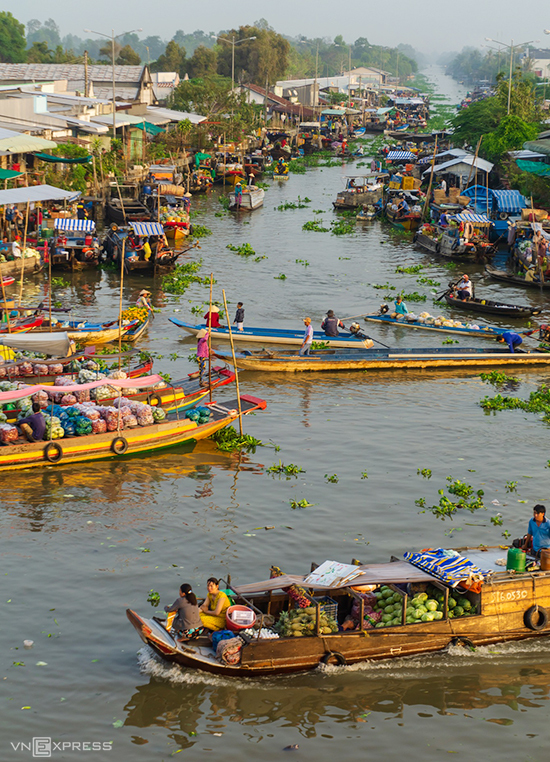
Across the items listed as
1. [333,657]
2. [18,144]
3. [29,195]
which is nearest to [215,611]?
[333,657]

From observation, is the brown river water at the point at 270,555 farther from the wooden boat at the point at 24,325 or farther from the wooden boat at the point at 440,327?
the wooden boat at the point at 24,325

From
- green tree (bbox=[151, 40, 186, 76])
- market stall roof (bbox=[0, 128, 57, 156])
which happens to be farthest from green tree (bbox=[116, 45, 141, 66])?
market stall roof (bbox=[0, 128, 57, 156])

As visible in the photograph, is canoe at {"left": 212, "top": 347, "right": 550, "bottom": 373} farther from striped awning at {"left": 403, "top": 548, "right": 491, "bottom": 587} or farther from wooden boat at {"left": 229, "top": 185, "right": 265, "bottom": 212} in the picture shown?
wooden boat at {"left": 229, "top": 185, "right": 265, "bottom": 212}

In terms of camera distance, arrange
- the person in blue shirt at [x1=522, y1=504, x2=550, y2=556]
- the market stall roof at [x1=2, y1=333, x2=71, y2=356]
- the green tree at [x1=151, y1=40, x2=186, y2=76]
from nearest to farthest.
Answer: the person in blue shirt at [x1=522, y1=504, x2=550, y2=556] < the market stall roof at [x1=2, y1=333, x2=71, y2=356] < the green tree at [x1=151, y1=40, x2=186, y2=76]

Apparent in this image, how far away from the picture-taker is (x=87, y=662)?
995 cm

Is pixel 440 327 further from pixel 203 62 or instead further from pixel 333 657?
pixel 203 62

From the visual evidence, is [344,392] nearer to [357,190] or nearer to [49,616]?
[49,616]

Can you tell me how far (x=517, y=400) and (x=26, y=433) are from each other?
1137 cm

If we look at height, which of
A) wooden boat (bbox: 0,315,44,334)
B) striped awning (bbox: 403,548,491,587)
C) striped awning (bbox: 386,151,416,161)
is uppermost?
striped awning (bbox: 386,151,416,161)

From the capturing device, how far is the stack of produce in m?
9.72

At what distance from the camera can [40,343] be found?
17.6 m

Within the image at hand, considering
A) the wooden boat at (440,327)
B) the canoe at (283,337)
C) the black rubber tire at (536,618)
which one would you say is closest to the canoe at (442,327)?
the wooden boat at (440,327)

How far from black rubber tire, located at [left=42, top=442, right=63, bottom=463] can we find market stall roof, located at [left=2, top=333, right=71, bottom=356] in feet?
11.4

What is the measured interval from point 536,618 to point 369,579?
2.29 m
